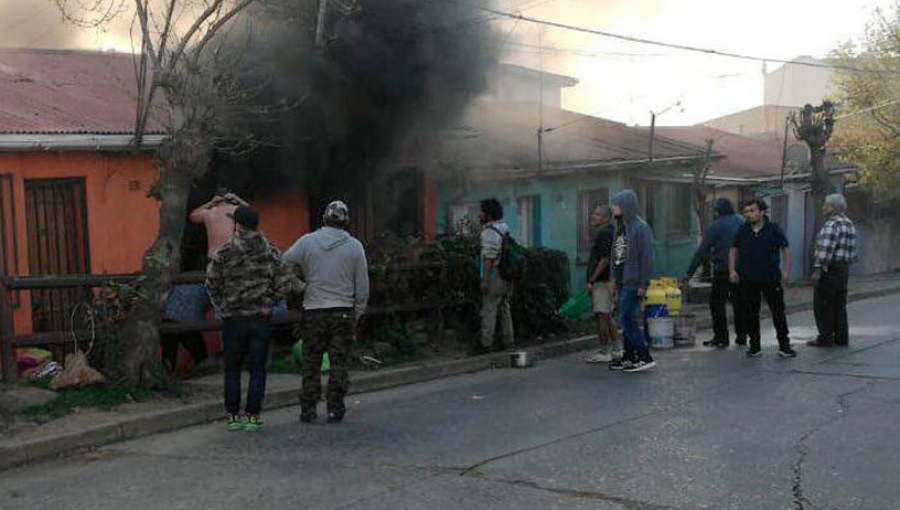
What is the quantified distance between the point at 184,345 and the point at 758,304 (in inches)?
226

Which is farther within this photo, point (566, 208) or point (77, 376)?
point (566, 208)

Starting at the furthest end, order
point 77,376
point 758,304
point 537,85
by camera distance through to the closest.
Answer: point 537,85 → point 758,304 → point 77,376

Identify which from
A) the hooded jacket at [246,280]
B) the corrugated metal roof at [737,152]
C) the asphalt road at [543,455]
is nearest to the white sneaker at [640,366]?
the asphalt road at [543,455]

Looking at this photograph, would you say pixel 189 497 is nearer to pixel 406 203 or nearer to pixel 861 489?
pixel 861 489

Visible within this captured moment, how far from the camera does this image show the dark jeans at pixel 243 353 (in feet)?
21.8

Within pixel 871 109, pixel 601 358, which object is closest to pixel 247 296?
pixel 601 358

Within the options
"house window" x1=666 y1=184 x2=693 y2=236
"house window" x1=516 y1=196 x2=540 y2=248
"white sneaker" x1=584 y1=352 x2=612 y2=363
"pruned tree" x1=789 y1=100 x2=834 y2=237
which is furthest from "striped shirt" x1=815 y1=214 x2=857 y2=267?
"house window" x1=666 y1=184 x2=693 y2=236

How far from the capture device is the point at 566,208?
16.8 m

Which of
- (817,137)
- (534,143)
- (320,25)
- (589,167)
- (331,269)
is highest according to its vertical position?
(320,25)

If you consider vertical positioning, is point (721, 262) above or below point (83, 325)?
above

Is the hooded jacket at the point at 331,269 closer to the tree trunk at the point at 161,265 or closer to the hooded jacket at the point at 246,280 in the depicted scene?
the hooded jacket at the point at 246,280

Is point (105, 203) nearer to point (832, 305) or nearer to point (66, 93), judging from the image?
point (66, 93)

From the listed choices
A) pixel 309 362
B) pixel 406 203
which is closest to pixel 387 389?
pixel 309 362

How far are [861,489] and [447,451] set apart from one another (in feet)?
7.88
